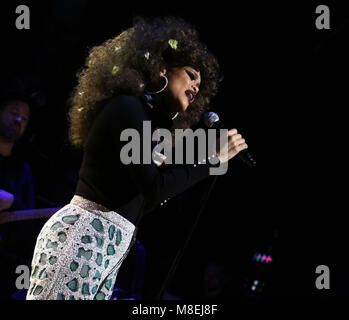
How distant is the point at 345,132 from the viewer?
322 centimetres

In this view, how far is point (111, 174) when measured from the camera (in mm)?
1227

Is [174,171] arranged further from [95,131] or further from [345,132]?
[345,132]

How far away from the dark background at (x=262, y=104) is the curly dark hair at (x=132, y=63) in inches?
58.1

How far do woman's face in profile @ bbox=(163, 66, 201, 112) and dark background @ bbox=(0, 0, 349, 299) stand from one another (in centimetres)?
165

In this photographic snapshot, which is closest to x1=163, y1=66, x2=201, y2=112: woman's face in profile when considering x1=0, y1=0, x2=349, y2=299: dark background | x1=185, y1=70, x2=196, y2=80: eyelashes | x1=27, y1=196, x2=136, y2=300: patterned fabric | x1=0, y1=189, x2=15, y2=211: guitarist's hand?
x1=185, y1=70, x2=196, y2=80: eyelashes

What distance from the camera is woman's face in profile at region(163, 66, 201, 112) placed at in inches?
56.7

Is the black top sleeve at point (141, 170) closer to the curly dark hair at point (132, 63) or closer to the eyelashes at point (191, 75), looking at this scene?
the curly dark hair at point (132, 63)

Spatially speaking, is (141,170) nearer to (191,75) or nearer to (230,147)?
(230,147)

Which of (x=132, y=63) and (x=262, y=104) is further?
(x=262, y=104)

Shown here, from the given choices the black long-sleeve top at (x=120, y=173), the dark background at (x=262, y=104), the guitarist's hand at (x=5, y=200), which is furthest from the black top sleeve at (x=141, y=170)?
the dark background at (x=262, y=104)

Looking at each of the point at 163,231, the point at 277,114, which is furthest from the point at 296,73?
the point at 163,231

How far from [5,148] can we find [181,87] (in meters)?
1.85

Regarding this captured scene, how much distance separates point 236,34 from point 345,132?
1.23 metres

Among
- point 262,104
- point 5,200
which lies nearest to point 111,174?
point 5,200
